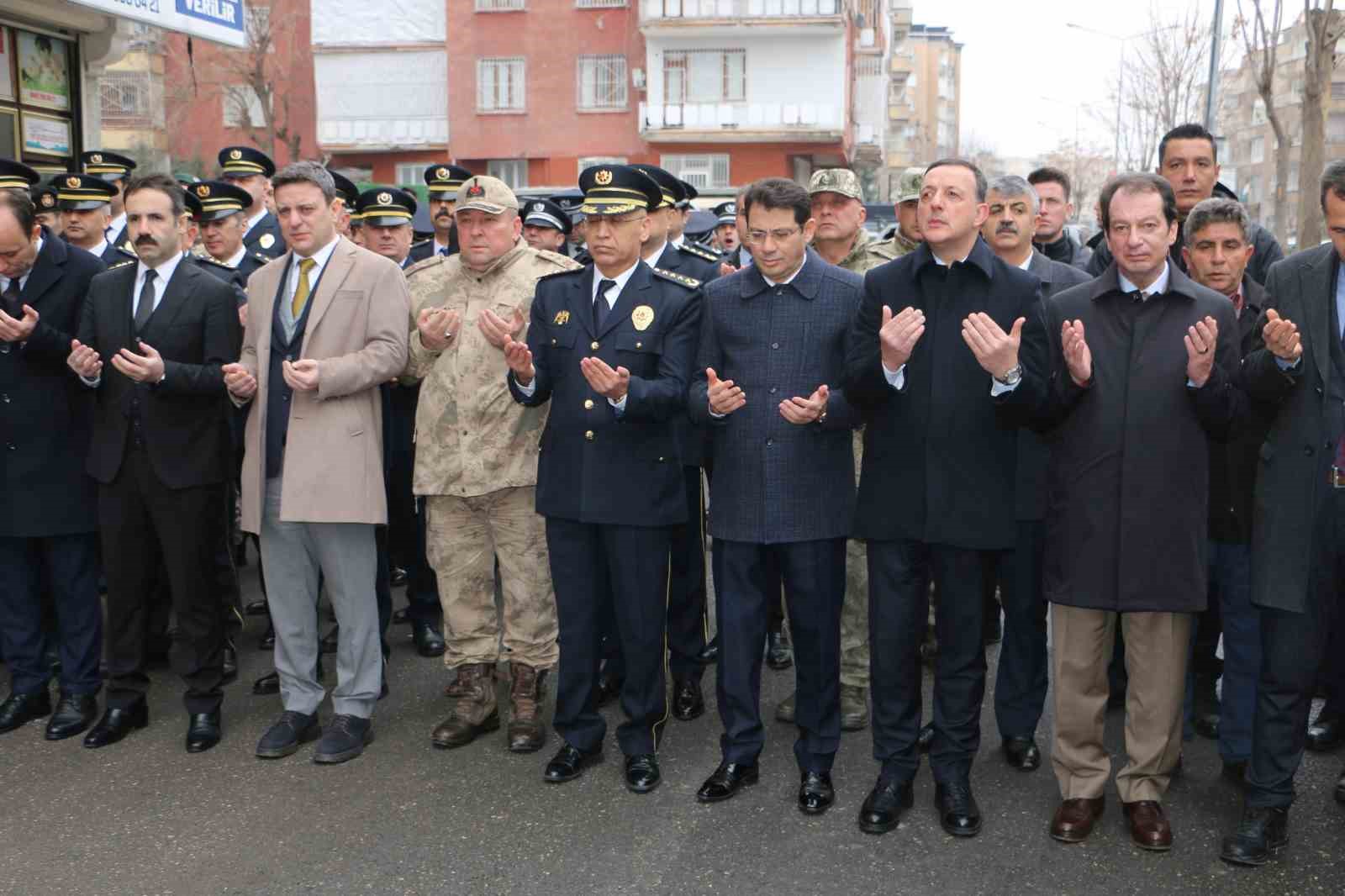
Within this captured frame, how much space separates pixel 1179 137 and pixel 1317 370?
97.7 inches

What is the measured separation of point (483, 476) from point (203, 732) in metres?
1.62

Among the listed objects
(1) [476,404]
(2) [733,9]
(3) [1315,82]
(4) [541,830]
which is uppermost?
(2) [733,9]

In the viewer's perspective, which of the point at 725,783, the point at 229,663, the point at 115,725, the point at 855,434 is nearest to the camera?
the point at 725,783

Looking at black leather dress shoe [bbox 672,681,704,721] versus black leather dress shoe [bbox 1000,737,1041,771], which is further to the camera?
black leather dress shoe [bbox 672,681,704,721]

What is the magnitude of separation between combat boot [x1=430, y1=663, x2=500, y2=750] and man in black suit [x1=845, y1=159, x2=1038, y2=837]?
179 centimetres

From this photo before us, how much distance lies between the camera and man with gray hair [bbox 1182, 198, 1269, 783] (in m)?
4.93

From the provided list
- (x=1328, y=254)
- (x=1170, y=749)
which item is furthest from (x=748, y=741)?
(x=1328, y=254)

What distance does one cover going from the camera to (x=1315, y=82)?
1639 centimetres

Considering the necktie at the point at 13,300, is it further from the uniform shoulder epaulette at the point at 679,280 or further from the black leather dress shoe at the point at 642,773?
the black leather dress shoe at the point at 642,773

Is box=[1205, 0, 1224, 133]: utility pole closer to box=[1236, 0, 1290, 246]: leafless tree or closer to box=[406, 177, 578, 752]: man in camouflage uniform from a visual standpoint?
box=[1236, 0, 1290, 246]: leafless tree

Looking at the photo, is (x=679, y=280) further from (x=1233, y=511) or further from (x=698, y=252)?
(x=698, y=252)

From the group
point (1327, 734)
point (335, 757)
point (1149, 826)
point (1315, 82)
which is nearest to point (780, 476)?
point (1149, 826)

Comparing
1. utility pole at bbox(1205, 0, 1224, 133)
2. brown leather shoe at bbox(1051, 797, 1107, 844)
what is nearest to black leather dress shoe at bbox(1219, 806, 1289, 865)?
brown leather shoe at bbox(1051, 797, 1107, 844)

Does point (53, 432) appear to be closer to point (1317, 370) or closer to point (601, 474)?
point (601, 474)
